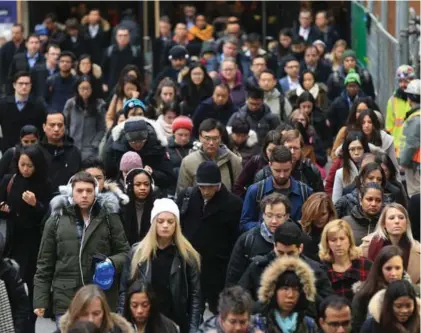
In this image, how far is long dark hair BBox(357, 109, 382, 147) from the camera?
15984 millimetres

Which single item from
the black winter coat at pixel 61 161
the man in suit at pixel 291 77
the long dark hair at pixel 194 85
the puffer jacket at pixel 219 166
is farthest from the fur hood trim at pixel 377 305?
the man in suit at pixel 291 77

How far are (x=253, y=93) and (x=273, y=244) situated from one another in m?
5.57

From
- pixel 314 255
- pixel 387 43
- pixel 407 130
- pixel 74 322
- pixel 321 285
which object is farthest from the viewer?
pixel 387 43

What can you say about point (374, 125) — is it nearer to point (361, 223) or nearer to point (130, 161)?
point (130, 161)

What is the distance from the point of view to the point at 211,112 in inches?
730

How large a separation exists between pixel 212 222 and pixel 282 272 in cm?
277

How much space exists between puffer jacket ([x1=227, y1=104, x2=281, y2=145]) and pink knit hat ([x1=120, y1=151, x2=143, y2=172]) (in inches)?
121

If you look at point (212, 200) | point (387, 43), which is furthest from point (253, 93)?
point (387, 43)

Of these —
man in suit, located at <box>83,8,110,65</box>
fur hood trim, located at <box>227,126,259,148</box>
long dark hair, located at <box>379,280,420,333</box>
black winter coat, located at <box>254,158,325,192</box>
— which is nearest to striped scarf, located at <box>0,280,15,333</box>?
long dark hair, located at <box>379,280,420,333</box>

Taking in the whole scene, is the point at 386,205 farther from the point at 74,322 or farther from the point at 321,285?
the point at 74,322

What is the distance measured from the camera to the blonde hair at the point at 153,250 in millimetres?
12008

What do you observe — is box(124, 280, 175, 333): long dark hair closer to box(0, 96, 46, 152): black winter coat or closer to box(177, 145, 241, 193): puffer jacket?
box(177, 145, 241, 193): puffer jacket

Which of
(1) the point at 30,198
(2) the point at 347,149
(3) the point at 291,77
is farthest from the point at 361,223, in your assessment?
(3) the point at 291,77

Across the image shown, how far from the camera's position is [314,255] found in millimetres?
12281
